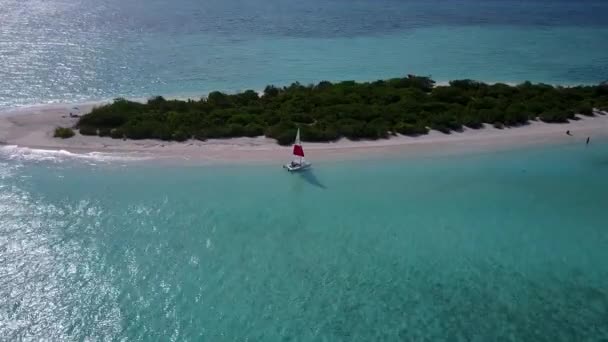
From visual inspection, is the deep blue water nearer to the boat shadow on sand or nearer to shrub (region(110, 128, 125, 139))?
shrub (region(110, 128, 125, 139))

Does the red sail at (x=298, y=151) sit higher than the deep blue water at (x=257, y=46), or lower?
lower

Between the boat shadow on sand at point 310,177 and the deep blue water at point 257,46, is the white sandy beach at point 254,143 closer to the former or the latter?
the boat shadow on sand at point 310,177

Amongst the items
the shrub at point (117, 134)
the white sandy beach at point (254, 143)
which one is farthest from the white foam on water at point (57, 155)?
the shrub at point (117, 134)

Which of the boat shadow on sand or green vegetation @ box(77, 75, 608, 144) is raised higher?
green vegetation @ box(77, 75, 608, 144)

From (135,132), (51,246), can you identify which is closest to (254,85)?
(135,132)

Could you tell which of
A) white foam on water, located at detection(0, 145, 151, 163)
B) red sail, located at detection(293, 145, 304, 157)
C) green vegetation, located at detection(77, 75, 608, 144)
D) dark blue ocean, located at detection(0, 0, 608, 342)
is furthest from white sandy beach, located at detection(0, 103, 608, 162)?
red sail, located at detection(293, 145, 304, 157)
